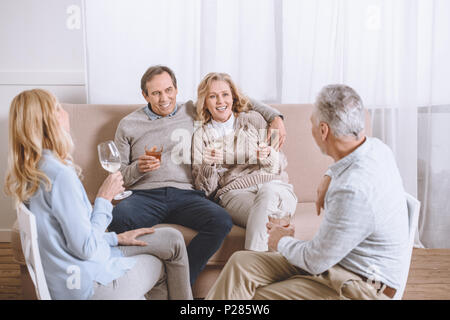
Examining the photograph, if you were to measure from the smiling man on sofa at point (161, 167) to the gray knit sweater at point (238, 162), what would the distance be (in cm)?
6

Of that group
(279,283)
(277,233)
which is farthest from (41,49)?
(279,283)

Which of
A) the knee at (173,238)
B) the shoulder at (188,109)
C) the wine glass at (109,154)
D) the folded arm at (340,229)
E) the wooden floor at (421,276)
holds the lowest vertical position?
the wooden floor at (421,276)

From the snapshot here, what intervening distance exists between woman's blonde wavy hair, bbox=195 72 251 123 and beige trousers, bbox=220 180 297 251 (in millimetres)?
467

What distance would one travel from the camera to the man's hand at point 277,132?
219cm

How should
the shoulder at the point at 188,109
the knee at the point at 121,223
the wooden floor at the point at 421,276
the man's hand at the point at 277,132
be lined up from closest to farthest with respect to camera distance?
the knee at the point at 121,223
the wooden floor at the point at 421,276
the man's hand at the point at 277,132
the shoulder at the point at 188,109

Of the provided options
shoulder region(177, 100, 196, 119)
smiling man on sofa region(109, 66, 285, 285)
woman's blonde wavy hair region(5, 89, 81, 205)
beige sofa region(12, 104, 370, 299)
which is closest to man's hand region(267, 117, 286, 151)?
smiling man on sofa region(109, 66, 285, 285)

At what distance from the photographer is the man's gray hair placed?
1228 mm

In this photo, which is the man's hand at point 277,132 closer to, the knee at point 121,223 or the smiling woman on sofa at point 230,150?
the smiling woman on sofa at point 230,150

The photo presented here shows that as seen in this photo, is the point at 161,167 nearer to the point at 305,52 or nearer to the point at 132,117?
the point at 132,117

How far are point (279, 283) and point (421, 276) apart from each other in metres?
1.37

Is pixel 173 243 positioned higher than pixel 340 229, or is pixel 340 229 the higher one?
pixel 340 229

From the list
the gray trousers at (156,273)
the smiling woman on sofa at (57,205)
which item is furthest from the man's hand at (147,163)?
the smiling woman on sofa at (57,205)

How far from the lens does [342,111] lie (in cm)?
122

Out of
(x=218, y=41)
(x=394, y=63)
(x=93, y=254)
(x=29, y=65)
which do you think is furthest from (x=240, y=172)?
(x=29, y=65)
